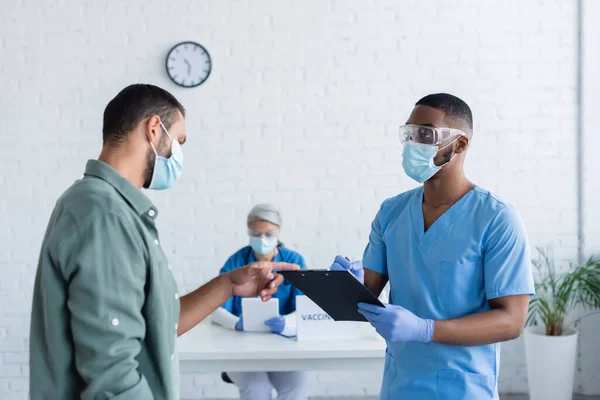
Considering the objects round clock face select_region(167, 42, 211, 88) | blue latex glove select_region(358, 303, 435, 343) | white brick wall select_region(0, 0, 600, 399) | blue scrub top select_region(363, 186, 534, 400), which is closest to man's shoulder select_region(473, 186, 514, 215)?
blue scrub top select_region(363, 186, 534, 400)

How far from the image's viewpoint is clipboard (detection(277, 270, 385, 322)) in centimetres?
160

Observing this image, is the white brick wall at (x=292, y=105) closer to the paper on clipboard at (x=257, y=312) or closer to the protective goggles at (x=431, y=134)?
the paper on clipboard at (x=257, y=312)

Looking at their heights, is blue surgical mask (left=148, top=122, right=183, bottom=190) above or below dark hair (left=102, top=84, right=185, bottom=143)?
below

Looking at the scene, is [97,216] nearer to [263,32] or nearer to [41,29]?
[263,32]

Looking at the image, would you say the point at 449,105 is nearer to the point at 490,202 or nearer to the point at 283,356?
the point at 490,202

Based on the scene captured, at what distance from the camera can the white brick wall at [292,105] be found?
3607 millimetres

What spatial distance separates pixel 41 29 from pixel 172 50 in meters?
0.76

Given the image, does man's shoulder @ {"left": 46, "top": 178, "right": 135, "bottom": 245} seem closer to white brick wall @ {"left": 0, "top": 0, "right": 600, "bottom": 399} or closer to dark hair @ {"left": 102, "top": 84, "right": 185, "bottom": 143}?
dark hair @ {"left": 102, "top": 84, "right": 185, "bottom": 143}

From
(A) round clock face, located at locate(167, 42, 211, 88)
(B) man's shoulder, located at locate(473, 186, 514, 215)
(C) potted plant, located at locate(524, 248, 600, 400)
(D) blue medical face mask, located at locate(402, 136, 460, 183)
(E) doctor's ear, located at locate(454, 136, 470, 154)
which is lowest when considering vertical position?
(C) potted plant, located at locate(524, 248, 600, 400)

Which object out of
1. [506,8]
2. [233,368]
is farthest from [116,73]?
[506,8]

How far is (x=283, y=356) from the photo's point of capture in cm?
251

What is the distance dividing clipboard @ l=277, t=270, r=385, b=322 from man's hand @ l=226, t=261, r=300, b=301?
0.08m

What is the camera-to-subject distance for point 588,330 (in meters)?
3.68

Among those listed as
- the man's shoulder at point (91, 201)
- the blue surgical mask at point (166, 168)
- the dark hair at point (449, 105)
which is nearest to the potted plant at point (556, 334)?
the dark hair at point (449, 105)
